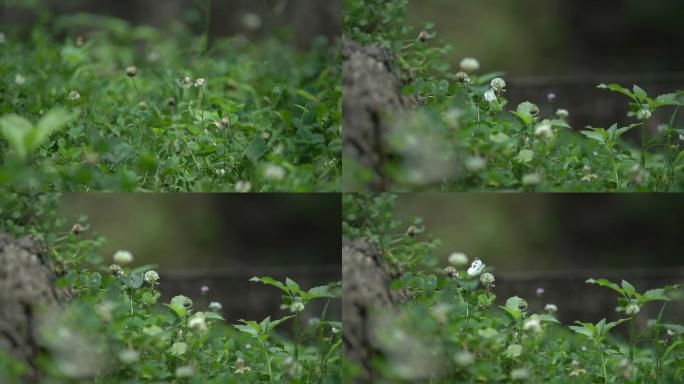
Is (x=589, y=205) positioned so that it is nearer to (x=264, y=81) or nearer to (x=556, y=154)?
(x=556, y=154)

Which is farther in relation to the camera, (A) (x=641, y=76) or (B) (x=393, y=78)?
(A) (x=641, y=76)

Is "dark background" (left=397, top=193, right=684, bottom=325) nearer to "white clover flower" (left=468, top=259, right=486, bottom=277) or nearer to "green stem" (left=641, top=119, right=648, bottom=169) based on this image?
"white clover flower" (left=468, top=259, right=486, bottom=277)

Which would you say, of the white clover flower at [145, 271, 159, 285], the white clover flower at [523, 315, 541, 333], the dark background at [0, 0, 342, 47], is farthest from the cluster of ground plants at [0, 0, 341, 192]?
the white clover flower at [523, 315, 541, 333]

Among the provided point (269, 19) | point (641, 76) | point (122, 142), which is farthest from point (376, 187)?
point (269, 19)

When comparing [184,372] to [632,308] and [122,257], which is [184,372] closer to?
[122,257]

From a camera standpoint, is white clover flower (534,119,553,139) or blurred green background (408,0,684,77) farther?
blurred green background (408,0,684,77)

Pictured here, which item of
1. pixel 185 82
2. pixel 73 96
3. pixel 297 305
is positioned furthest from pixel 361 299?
pixel 73 96
